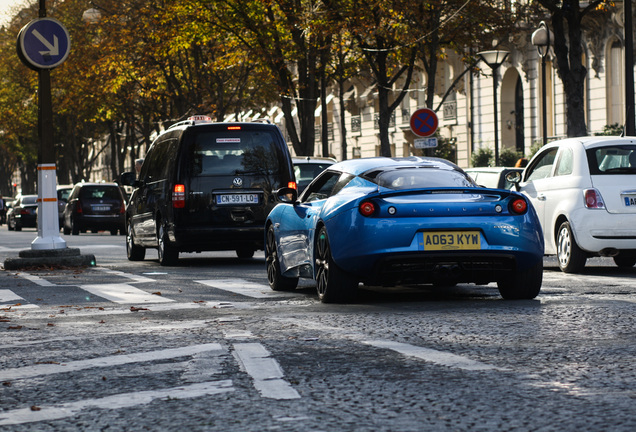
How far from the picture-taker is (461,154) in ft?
166

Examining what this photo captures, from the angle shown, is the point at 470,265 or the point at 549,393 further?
the point at 470,265

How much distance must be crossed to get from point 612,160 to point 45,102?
7.99 m

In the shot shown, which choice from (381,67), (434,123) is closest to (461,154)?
(381,67)

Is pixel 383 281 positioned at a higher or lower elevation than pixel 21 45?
lower

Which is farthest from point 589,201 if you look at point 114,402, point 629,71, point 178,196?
point 629,71

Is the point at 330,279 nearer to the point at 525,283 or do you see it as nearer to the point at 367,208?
the point at 367,208

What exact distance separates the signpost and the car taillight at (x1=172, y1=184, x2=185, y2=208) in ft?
5.32

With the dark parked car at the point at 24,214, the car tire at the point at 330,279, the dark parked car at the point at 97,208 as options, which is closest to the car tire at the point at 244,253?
the car tire at the point at 330,279

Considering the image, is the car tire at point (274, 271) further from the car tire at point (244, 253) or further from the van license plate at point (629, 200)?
the car tire at point (244, 253)

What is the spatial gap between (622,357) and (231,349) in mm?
2178

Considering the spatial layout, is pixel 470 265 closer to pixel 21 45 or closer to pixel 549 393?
pixel 549 393

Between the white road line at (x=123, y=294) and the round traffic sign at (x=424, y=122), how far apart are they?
12678mm

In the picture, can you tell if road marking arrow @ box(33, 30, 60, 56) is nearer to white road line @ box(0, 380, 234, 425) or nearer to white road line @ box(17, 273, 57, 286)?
white road line @ box(17, 273, 57, 286)

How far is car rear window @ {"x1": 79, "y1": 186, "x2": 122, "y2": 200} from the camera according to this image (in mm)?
37875
